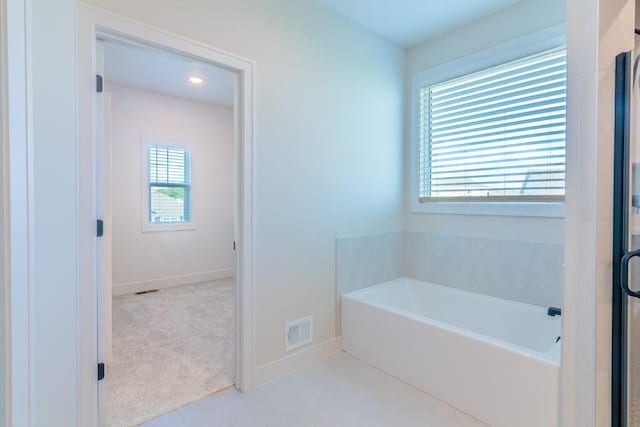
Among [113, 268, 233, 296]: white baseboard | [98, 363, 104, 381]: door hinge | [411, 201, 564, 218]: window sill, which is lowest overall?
[113, 268, 233, 296]: white baseboard

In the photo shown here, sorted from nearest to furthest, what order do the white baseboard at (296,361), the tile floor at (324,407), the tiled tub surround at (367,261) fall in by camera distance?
the tile floor at (324,407) < the white baseboard at (296,361) < the tiled tub surround at (367,261)

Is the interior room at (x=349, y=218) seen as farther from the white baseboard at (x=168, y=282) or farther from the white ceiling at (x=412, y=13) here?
the white baseboard at (x=168, y=282)

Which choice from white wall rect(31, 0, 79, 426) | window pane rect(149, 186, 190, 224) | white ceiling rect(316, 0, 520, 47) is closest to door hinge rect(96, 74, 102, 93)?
white wall rect(31, 0, 79, 426)

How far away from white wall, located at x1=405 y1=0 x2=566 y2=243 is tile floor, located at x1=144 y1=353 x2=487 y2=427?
4.43ft

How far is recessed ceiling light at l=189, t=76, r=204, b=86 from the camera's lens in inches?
144

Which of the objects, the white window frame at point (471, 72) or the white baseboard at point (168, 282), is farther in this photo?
the white baseboard at point (168, 282)

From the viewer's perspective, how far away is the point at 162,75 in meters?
3.60

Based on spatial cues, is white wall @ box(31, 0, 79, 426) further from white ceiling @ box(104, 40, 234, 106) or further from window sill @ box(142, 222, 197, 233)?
window sill @ box(142, 222, 197, 233)

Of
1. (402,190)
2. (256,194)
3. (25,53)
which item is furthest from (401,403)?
(25,53)

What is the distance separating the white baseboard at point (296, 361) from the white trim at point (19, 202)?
1397mm

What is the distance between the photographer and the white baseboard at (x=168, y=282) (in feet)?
13.3

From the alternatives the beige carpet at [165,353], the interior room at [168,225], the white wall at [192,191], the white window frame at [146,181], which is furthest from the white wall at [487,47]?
the white window frame at [146,181]

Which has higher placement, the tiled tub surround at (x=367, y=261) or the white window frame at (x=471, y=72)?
the white window frame at (x=471, y=72)

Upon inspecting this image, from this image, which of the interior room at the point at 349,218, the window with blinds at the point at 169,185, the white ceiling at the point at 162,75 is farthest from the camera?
the window with blinds at the point at 169,185
